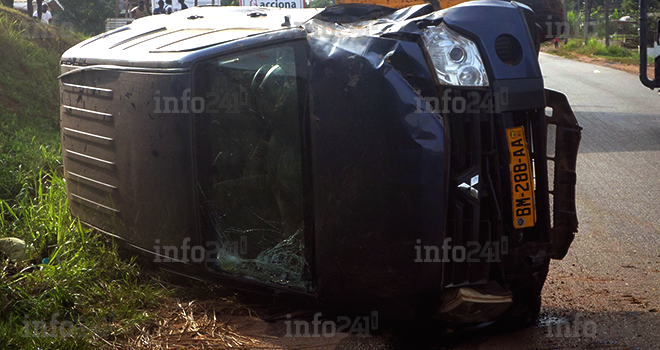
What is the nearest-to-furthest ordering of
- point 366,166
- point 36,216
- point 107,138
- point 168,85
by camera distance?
point 366,166, point 168,85, point 107,138, point 36,216

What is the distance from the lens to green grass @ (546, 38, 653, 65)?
24370 mm

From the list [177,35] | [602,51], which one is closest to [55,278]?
[177,35]

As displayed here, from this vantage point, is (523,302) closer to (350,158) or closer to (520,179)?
(520,179)

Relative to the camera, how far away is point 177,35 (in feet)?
12.2

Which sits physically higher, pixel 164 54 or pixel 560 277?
pixel 164 54

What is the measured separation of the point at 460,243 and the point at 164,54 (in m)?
1.63

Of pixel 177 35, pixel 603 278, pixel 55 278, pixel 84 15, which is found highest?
pixel 84 15

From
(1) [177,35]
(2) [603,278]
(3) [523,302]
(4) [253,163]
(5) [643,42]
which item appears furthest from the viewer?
(5) [643,42]

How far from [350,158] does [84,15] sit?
18286 millimetres

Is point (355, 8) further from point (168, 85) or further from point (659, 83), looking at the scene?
point (659, 83)

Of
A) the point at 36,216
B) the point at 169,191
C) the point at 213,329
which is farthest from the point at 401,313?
the point at 36,216

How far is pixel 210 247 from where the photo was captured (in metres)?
3.33

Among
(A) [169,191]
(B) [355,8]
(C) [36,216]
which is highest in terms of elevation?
(B) [355,8]

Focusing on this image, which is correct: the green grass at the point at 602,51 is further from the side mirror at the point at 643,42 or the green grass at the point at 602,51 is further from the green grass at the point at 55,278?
the green grass at the point at 55,278
